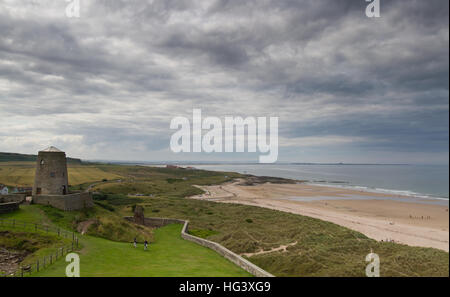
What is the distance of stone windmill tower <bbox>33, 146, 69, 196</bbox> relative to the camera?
92.2 ft

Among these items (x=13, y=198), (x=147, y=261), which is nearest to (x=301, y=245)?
(x=147, y=261)

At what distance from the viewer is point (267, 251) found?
79.8ft

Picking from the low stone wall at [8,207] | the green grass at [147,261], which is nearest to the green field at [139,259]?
the green grass at [147,261]

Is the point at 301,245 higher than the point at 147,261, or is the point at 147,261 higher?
the point at 147,261

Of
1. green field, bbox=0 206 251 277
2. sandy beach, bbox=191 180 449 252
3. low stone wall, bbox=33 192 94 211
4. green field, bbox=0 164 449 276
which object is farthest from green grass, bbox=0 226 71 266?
sandy beach, bbox=191 180 449 252

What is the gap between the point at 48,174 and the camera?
28.2 meters

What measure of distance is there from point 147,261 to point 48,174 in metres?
17.7

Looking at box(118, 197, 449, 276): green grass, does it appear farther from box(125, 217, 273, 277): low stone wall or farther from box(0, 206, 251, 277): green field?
box(0, 206, 251, 277): green field

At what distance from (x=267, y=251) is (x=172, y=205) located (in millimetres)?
33355

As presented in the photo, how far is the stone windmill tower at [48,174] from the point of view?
92.2 feet

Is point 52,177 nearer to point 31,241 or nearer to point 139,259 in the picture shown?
point 31,241

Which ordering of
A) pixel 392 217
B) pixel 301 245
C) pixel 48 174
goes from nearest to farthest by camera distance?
pixel 301 245 → pixel 48 174 → pixel 392 217
